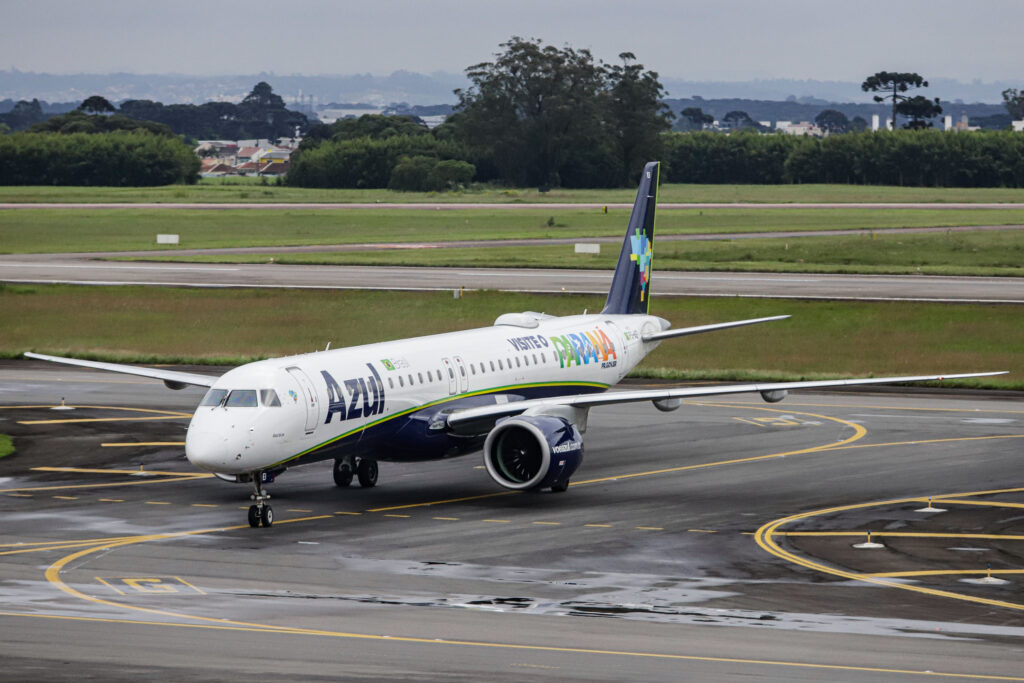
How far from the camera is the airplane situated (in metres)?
35.6

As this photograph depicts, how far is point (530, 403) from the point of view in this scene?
40719 mm

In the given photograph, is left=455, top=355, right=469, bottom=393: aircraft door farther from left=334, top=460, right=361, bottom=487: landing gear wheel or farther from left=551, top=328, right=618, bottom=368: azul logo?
left=551, top=328, right=618, bottom=368: azul logo

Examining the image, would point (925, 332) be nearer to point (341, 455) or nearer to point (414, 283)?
point (414, 283)

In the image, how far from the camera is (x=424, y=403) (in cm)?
4025

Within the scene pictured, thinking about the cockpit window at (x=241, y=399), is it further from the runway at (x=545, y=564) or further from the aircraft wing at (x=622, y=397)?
the aircraft wing at (x=622, y=397)

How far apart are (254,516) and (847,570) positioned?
14.1 m

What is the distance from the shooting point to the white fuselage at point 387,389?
35344 mm

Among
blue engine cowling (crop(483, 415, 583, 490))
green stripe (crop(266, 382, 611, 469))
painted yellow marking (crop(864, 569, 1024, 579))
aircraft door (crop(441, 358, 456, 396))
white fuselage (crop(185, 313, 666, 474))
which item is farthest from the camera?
aircraft door (crop(441, 358, 456, 396))

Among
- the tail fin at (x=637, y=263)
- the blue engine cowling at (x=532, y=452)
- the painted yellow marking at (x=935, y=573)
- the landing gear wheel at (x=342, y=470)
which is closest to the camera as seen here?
the painted yellow marking at (x=935, y=573)

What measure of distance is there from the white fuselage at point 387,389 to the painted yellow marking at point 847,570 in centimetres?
930

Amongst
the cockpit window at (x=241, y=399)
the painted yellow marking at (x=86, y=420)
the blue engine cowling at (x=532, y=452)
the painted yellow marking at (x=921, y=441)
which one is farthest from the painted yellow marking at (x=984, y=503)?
the painted yellow marking at (x=86, y=420)

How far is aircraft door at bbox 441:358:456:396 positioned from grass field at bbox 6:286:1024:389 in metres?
24.1

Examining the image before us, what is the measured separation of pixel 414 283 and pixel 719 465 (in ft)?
171

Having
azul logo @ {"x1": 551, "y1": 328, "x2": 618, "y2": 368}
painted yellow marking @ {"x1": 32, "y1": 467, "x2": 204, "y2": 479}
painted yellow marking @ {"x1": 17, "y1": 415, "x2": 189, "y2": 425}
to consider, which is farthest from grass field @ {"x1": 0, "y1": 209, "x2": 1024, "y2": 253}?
painted yellow marking @ {"x1": 32, "y1": 467, "x2": 204, "y2": 479}
